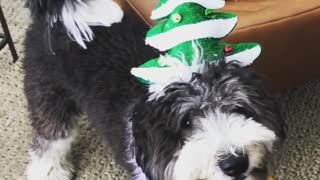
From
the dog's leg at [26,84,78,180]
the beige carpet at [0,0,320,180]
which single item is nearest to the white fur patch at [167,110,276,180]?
the dog's leg at [26,84,78,180]

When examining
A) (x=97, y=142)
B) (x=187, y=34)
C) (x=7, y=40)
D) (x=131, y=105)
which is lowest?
(x=97, y=142)

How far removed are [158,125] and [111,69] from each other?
340mm

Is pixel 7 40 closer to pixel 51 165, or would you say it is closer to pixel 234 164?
pixel 51 165

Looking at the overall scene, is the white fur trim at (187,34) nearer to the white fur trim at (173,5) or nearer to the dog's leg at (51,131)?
the white fur trim at (173,5)

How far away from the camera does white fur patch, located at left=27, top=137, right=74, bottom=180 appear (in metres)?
1.67

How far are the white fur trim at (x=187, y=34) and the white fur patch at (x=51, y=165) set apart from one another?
2.05 feet

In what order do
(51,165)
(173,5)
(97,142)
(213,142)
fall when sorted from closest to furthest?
(213,142)
(173,5)
(51,165)
(97,142)

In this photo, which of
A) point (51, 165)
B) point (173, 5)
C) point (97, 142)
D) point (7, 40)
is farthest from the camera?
point (7, 40)

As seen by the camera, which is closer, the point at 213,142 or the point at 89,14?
the point at 213,142

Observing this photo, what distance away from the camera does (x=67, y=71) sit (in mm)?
1416

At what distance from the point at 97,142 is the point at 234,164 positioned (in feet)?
2.74

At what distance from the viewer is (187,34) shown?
110cm

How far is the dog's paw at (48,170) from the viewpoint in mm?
1702

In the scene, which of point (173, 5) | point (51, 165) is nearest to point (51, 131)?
point (51, 165)
